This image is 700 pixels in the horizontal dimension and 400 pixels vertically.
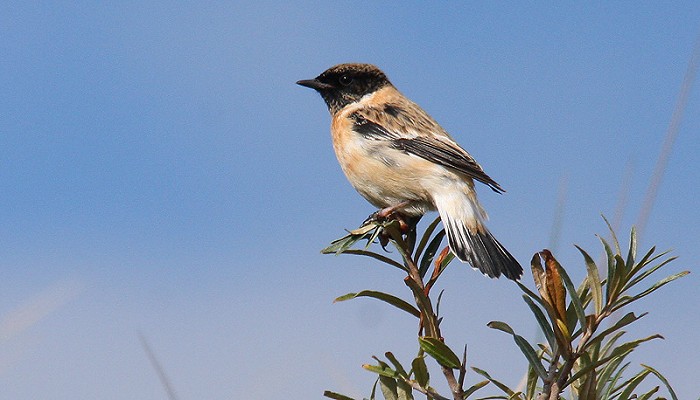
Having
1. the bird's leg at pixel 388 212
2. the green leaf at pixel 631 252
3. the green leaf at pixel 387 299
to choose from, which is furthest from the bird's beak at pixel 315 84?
the green leaf at pixel 631 252

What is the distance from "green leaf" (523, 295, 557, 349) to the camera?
1801mm

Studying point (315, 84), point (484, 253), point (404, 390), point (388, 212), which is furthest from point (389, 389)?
point (315, 84)

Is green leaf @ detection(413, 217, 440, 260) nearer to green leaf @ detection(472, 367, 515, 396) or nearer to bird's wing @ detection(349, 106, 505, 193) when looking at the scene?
green leaf @ detection(472, 367, 515, 396)

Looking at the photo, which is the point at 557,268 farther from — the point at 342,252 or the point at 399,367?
the point at 342,252

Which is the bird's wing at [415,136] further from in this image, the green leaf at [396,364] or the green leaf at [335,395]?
the green leaf at [335,395]

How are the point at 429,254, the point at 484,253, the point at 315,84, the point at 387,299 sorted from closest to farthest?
the point at 387,299 < the point at 429,254 < the point at 484,253 < the point at 315,84

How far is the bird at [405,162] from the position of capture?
3.73m

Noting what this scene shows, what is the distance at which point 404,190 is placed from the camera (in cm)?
432

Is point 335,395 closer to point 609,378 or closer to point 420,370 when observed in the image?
point 420,370

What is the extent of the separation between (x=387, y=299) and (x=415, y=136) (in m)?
2.78

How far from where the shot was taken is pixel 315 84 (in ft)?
18.0

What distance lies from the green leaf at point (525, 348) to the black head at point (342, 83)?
3797 mm

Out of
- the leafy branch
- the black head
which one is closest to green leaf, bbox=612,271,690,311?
A: the leafy branch

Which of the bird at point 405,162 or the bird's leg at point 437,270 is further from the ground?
the bird at point 405,162
